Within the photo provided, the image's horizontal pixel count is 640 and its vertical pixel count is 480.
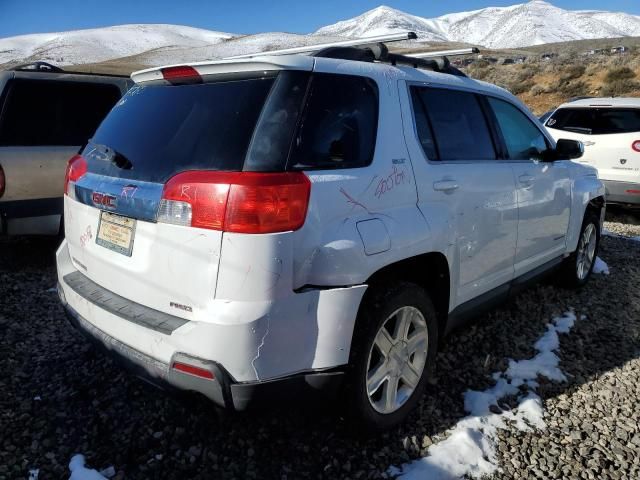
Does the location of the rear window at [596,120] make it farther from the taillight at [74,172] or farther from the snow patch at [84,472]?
the snow patch at [84,472]

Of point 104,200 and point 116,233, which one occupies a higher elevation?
point 104,200

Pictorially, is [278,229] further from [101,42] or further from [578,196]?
[101,42]

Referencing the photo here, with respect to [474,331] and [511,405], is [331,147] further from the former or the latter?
[474,331]

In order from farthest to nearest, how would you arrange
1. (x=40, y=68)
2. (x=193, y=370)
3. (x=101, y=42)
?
1. (x=101, y=42)
2. (x=40, y=68)
3. (x=193, y=370)

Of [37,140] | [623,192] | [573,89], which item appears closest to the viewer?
[37,140]

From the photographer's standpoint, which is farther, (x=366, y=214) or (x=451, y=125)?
(x=451, y=125)

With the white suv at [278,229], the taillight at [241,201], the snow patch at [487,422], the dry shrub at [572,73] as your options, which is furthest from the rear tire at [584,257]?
the dry shrub at [572,73]

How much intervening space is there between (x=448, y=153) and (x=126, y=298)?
1.81m

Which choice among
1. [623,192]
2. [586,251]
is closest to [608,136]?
[623,192]

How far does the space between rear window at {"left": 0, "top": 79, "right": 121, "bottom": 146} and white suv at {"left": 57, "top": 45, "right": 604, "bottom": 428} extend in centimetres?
225

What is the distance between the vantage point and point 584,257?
479cm

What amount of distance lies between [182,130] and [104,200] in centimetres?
49

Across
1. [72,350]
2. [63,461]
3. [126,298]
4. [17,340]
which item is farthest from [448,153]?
[17,340]

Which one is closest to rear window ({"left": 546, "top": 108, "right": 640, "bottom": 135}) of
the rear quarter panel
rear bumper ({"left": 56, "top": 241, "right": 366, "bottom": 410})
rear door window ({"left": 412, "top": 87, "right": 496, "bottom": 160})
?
rear door window ({"left": 412, "top": 87, "right": 496, "bottom": 160})
